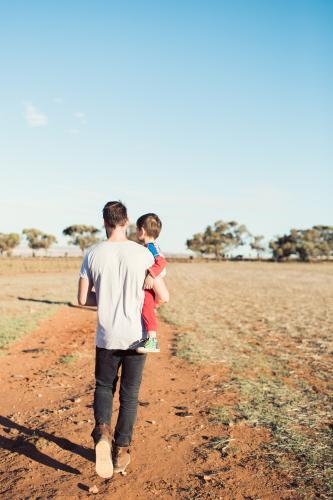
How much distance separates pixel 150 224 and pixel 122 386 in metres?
1.65

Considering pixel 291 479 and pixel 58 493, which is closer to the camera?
pixel 58 493

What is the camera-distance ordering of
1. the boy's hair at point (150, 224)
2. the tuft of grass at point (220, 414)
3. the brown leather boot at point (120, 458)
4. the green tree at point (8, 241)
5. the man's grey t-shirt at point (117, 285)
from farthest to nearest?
the green tree at point (8, 241) → the tuft of grass at point (220, 414) → the boy's hair at point (150, 224) → the brown leather boot at point (120, 458) → the man's grey t-shirt at point (117, 285)

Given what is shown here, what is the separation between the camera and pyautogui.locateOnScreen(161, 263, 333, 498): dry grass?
463cm

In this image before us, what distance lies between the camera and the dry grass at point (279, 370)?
4.63m

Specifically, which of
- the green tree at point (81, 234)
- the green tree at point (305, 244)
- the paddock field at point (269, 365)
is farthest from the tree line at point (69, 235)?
the paddock field at point (269, 365)

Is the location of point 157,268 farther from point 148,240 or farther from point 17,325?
point 17,325

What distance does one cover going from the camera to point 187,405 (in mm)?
6238

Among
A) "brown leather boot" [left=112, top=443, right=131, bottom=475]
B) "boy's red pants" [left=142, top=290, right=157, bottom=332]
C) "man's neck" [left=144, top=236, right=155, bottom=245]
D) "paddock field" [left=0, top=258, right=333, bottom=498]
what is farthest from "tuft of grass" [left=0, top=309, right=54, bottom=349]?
"boy's red pants" [left=142, top=290, right=157, bottom=332]

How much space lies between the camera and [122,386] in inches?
161

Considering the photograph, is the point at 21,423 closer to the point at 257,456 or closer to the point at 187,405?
the point at 187,405

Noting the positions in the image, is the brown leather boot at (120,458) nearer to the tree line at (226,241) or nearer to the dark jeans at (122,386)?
the dark jeans at (122,386)

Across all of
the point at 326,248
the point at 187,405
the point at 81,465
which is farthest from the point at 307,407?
the point at 326,248

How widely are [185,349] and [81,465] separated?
580 centimetres

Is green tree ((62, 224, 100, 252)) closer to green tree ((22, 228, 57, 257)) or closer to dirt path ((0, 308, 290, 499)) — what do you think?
green tree ((22, 228, 57, 257))
